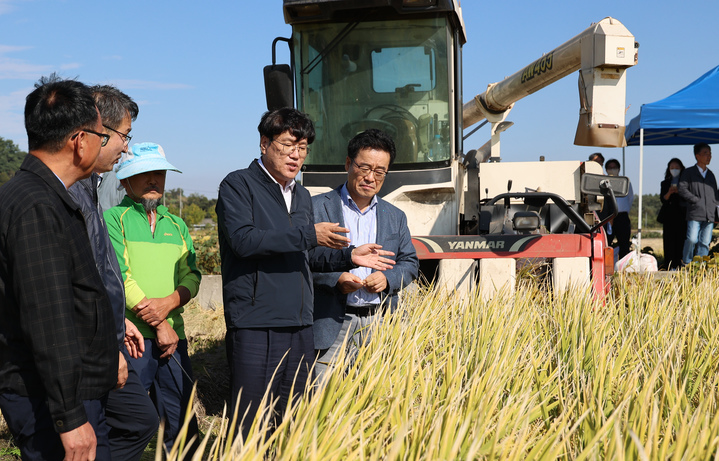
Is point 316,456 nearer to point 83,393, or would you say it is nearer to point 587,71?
point 83,393

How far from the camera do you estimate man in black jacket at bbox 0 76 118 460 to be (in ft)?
5.97

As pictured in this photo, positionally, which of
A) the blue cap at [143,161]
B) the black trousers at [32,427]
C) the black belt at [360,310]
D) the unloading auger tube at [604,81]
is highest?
the unloading auger tube at [604,81]

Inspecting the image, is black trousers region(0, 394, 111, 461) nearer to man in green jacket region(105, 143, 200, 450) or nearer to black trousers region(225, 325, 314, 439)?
black trousers region(225, 325, 314, 439)

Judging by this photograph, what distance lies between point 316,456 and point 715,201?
9.16 meters

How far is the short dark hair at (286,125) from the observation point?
2.88 meters

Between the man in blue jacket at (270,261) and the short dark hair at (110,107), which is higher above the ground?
the short dark hair at (110,107)

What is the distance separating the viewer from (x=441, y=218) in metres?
5.03

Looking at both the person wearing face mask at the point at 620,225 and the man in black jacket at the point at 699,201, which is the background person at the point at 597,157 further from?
the man in black jacket at the point at 699,201

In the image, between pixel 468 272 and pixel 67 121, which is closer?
pixel 67 121

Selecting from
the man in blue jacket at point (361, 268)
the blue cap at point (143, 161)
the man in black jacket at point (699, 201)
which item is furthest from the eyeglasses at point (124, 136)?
the man in black jacket at point (699, 201)

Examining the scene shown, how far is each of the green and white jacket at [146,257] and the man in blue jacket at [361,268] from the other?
2.34ft

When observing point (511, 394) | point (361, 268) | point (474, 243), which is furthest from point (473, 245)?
point (511, 394)

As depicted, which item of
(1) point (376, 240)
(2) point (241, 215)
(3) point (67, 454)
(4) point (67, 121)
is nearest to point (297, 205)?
(2) point (241, 215)

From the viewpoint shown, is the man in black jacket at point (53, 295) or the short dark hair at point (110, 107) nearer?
the man in black jacket at point (53, 295)
